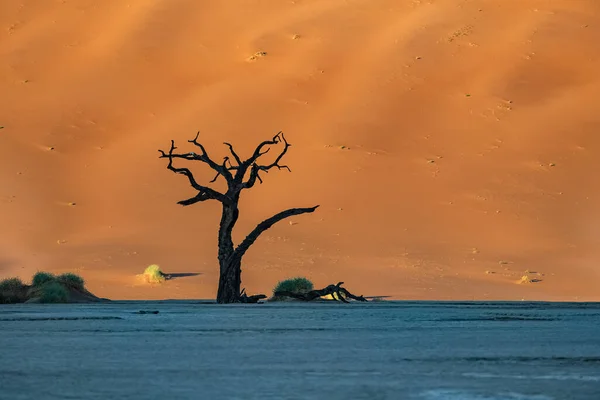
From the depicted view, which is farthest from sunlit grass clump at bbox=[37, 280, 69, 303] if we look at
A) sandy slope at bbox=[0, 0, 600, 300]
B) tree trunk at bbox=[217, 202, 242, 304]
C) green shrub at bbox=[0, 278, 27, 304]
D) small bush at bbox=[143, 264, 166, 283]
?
small bush at bbox=[143, 264, 166, 283]

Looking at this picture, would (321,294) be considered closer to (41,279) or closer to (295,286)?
(295,286)

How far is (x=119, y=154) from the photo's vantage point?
6212 cm

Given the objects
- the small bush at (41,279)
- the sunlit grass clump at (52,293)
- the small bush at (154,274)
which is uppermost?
the small bush at (154,274)

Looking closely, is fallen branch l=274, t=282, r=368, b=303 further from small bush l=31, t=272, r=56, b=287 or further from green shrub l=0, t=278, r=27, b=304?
green shrub l=0, t=278, r=27, b=304

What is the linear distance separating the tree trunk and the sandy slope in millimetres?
13610

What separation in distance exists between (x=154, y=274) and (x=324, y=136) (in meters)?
17.5

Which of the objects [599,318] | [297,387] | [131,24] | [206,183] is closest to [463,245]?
[206,183]

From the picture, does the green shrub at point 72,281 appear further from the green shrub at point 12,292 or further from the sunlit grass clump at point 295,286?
the sunlit grass clump at point 295,286

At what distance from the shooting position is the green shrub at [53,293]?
30.5 meters

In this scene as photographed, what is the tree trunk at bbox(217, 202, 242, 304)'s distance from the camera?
1179 inches

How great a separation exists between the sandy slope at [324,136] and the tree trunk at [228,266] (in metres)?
13.6

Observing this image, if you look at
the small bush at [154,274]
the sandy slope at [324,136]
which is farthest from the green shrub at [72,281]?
the small bush at [154,274]

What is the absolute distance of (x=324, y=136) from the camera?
62.7 m

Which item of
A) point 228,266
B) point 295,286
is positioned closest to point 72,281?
point 295,286
